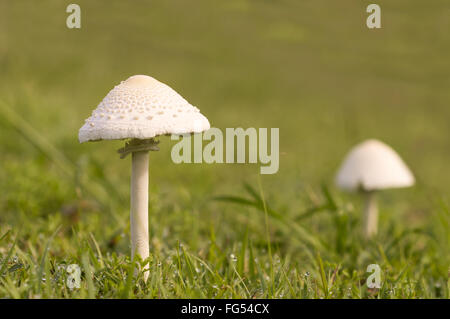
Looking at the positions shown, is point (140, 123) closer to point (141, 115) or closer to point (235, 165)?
point (141, 115)

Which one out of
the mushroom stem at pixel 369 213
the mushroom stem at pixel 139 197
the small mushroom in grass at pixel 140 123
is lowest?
the mushroom stem at pixel 369 213

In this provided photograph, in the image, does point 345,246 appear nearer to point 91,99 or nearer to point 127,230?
point 127,230

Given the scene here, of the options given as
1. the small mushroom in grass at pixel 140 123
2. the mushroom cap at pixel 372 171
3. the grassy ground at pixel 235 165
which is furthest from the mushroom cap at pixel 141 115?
the mushroom cap at pixel 372 171

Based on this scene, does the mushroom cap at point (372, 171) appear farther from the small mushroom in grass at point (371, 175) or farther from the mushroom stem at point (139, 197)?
the mushroom stem at point (139, 197)

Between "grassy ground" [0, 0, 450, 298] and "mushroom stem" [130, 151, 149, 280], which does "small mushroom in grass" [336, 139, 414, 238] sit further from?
"mushroom stem" [130, 151, 149, 280]

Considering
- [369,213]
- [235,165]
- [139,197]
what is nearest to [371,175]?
[369,213]

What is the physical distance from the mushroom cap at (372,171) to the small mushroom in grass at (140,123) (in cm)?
233

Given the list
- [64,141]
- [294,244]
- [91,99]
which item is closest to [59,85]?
[91,99]

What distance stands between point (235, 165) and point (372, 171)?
2.92 metres

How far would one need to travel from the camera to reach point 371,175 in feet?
12.3

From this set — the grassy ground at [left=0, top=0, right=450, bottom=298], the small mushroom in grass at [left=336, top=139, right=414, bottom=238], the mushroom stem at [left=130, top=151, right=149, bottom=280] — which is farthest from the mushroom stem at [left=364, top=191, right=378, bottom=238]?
the mushroom stem at [left=130, top=151, right=149, bottom=280]

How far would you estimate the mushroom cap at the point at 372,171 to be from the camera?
3738 millimetres

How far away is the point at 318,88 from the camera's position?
1050 centimetres

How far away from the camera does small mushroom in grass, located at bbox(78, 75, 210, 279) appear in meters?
1.67
